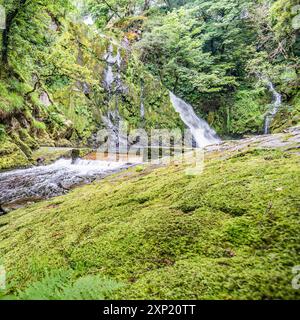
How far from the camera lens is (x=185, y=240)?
1.56 metres

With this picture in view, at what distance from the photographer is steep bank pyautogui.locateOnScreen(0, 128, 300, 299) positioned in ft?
3.84

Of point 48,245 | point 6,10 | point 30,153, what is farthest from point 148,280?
point 30,153

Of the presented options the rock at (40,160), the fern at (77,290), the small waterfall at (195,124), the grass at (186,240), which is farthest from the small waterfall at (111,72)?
the fern at (77,290)

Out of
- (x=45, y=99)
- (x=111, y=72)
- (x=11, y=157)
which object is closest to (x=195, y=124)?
(x=111, y=72)

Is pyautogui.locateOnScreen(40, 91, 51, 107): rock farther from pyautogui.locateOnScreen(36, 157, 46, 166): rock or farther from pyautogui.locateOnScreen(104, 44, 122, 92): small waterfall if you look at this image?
pyautogui.locateOnScreen(36, 157, 46, 166): rock

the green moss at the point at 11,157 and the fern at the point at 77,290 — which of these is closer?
the fern at the point at 77,290

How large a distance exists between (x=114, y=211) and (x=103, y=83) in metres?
13.7

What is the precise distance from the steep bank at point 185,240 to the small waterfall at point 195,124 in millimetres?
15040

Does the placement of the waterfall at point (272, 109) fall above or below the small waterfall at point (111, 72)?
below

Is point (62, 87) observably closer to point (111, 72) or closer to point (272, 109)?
point (111, 72)

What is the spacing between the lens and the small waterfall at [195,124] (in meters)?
17.9

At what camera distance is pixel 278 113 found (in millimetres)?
16281

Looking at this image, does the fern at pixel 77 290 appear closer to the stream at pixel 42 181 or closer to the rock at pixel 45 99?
the stream at pixel 42 181

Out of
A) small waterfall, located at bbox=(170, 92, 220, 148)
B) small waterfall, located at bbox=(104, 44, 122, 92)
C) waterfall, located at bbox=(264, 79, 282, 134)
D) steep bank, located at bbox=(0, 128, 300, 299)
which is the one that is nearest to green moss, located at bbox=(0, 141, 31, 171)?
steep bank, located at bbox=(0, 128, 300, 299)
